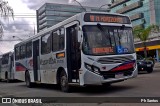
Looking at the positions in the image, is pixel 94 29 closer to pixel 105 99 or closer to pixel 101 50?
pixel 101 50

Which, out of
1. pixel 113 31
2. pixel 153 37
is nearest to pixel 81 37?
pixel 113 31

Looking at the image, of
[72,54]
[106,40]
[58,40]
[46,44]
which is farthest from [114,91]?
[46,44]

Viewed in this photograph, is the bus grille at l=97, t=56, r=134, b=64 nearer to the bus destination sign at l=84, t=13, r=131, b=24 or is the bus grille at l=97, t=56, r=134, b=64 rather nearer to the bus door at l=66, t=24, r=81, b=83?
the bus door at l=66, t=24, r=81, b=83

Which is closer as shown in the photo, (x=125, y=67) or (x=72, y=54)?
(x=125, y=67)

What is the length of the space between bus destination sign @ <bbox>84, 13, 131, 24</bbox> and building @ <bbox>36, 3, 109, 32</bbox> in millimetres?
63721

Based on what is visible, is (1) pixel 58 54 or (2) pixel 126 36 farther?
(1) pixel 58 54

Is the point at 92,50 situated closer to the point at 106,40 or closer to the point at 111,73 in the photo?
the point at 106,40

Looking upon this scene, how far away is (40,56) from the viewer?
18.0 metres

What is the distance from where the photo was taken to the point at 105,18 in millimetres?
13664

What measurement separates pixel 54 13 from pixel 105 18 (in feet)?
240

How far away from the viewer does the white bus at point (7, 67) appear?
31237 millimetres

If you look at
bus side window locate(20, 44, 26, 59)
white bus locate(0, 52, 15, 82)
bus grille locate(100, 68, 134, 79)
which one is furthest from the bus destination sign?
white bus locate(0, 52, 15, 82)

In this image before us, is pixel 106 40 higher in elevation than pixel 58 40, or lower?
lower

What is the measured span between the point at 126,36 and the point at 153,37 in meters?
47.0
